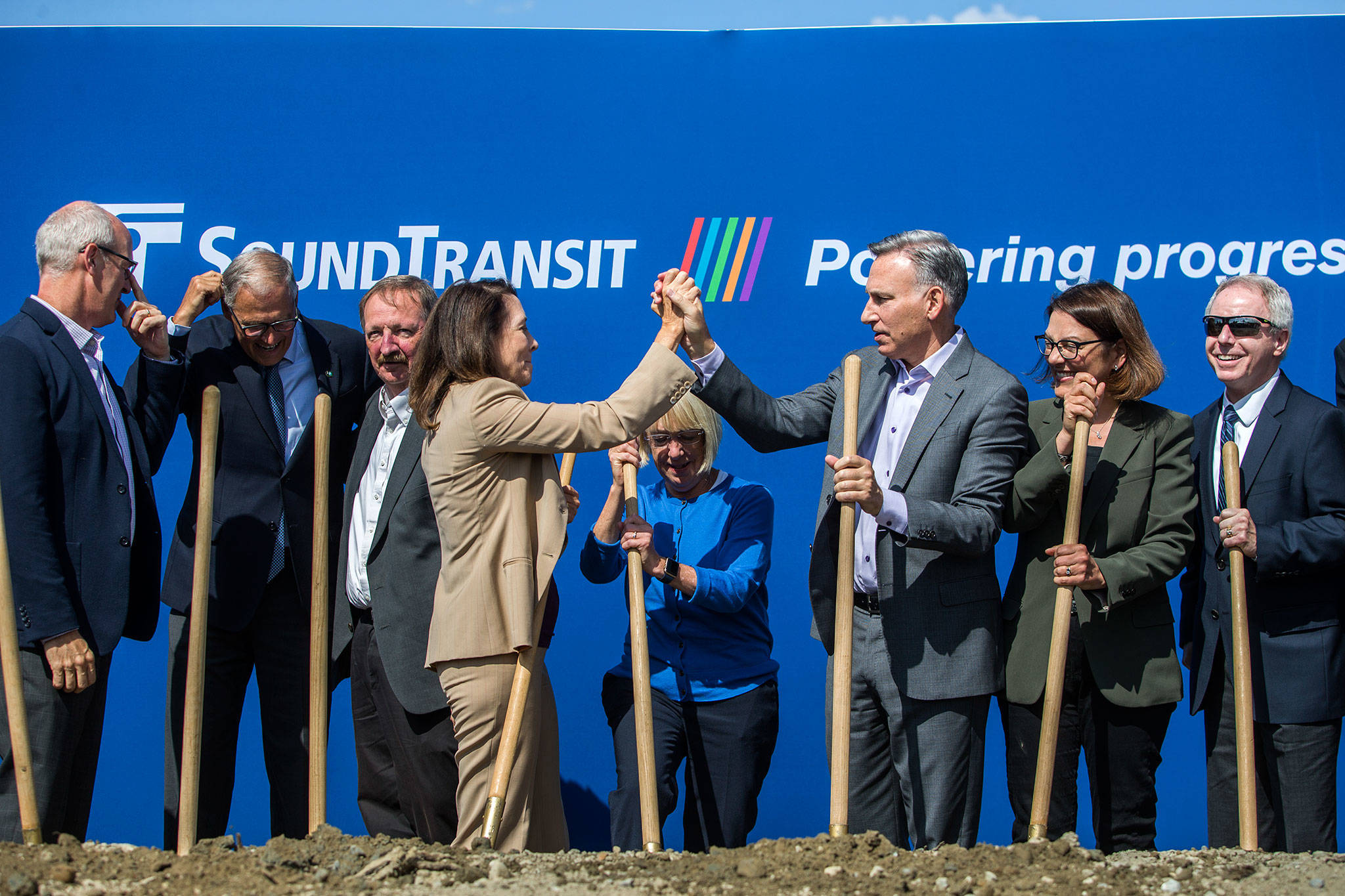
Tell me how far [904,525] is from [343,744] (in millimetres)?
2696

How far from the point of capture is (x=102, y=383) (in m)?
3.07

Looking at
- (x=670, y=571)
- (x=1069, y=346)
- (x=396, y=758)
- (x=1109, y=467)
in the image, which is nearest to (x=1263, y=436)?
(x=1109, y=467)

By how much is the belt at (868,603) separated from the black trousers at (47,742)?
6.17 ft

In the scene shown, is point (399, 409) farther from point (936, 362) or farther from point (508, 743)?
point (936, 362)

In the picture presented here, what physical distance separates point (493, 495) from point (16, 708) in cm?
115

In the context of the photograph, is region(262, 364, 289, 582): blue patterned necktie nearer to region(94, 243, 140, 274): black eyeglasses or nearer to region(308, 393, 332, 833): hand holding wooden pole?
region(308, 393, 332, 833): hand holding wooden pole

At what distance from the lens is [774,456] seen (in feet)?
15.0

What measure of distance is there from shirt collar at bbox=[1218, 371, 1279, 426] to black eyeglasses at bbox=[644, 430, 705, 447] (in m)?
1.49

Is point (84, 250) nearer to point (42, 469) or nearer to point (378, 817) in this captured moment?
point (42, 469)

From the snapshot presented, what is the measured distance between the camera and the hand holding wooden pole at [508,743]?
8.74 ft

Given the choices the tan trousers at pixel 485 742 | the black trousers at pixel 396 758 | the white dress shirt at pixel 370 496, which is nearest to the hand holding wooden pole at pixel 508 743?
the tan trousers at pixel 485 742

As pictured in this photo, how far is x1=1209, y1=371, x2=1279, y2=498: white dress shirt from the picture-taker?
3.26 m

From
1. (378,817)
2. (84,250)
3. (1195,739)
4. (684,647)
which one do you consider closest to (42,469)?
(84,250)

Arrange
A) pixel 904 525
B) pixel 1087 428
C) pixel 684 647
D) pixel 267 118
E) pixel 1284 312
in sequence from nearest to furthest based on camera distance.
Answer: pixel 904 525
pixel 1087 428
pixel 1284 312
pixel 684 647
pixel 267 118
